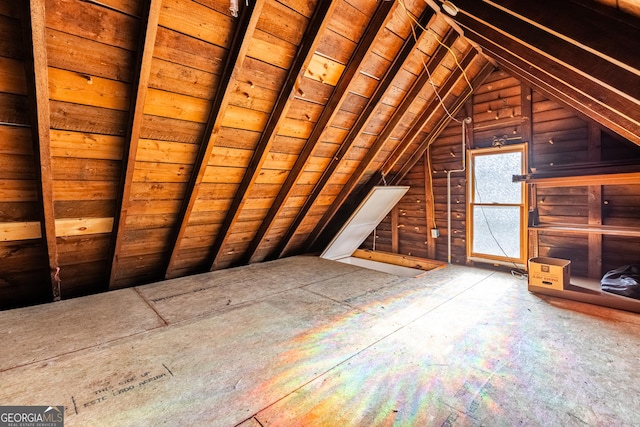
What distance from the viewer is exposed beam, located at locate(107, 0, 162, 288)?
1.55 metres

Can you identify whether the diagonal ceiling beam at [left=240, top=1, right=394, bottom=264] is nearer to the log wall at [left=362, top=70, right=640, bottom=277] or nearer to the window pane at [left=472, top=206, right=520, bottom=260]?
the log wall at [left=362, top=70, right=640, bottom=277]

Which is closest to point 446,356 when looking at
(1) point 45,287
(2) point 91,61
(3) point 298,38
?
(3) point 298,38

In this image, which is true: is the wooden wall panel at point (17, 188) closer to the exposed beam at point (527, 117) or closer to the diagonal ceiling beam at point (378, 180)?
the diagonal ceiling beam at point (378, 180)

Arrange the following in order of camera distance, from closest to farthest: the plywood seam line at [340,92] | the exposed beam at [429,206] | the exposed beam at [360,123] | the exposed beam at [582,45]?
1. the exposed beam at [582,45]
2. the plywood seam line at [340,92]
3. the exposed beam at [360,123]
4. the exposed beam at [429,206]

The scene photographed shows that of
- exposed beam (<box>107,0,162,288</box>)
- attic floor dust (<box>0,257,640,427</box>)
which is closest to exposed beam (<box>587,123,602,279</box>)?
attic floor dust (<box>0,257,640,427</box>)

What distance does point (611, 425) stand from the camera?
4.19ft

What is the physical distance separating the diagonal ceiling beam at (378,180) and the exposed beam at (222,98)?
6.95ft

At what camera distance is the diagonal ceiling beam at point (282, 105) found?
78.8 inches

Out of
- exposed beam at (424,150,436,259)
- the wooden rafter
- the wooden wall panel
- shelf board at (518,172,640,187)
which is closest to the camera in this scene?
the wooden wall panel

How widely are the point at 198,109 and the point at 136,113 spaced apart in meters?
0.41

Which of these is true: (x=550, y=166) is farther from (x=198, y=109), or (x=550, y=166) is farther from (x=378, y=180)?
(x=198, y=109)

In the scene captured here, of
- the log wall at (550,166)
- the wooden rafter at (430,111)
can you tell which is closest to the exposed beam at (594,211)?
the log wall at (550,166)

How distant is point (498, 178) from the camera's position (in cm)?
366

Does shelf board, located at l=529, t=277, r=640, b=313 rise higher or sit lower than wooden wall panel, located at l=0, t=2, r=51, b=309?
lower
